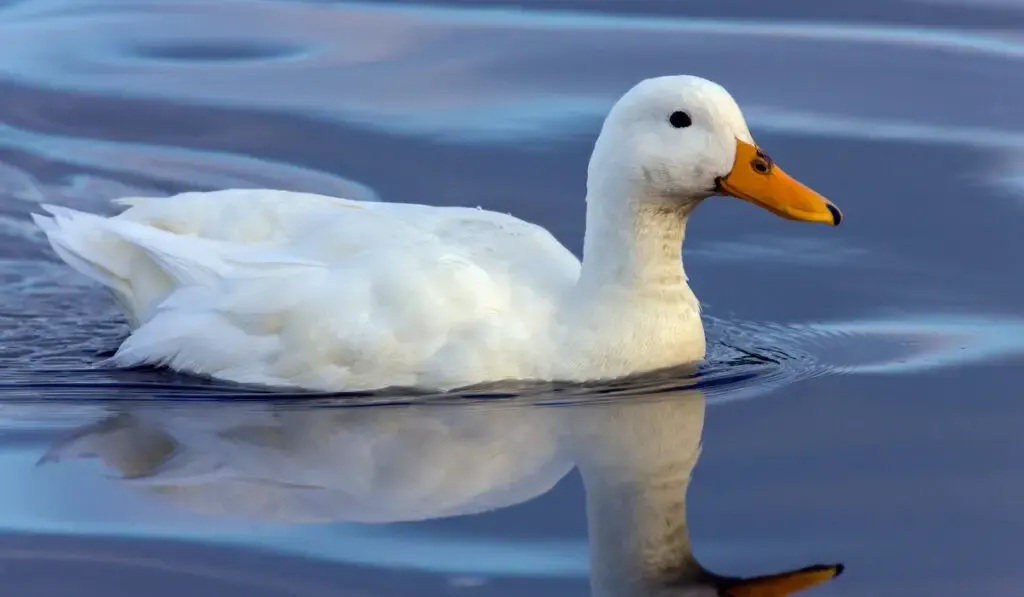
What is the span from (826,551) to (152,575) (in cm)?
198

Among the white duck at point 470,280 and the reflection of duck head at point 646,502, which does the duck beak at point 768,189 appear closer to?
the white duck at point 470,280

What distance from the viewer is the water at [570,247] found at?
5.75 meters

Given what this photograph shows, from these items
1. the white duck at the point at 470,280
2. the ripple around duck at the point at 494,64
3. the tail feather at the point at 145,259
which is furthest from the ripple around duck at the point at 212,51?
the white duck at the point at 470,280

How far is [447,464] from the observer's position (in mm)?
6391

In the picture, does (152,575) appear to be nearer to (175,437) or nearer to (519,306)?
(175,437)

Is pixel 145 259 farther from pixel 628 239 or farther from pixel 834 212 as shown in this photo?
pixel 834 212

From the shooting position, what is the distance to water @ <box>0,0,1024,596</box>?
5754 mm

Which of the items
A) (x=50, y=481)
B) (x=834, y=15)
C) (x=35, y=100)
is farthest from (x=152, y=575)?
(x=834, y=15)

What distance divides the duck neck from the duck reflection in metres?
0.49

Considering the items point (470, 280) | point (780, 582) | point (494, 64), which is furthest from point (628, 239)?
point (494, 64)

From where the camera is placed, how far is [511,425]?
6.79 metres

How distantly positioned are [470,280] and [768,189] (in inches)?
46.4

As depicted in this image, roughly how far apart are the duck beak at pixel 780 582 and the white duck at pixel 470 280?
1.83 meters

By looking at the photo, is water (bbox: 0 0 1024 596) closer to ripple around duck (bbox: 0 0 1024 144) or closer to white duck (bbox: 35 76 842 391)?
ripple around duck (bbox: 0 0 1024 144)
